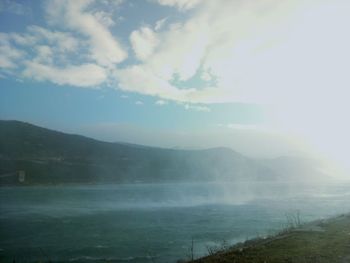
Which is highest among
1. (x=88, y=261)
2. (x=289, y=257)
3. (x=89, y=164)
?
(x=89, y=164)

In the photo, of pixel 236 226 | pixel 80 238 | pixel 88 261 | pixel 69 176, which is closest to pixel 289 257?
pixel 88 261

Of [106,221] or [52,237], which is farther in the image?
[106,221]

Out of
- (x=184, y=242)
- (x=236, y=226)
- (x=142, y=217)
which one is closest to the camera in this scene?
(x=184, y=242)

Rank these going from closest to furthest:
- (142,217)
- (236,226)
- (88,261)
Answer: (88,261) → (236,226) → (142,217)

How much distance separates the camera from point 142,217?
5744cm

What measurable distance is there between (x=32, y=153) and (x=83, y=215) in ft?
439

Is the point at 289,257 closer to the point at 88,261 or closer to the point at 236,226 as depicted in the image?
the point at 88,261

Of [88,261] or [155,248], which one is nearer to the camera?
[88,261]

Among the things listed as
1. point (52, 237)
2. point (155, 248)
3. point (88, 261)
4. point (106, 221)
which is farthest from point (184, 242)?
point (106, 221)

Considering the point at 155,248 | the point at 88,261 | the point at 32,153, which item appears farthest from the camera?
the point at 32,153

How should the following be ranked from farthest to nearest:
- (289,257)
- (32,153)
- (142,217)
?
(32,153)
(142,217)
(289,257)

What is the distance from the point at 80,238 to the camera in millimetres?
38875

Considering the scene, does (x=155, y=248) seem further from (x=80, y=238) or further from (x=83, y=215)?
(x=83, y=215)

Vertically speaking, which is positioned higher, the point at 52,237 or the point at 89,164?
the point at 89,164
